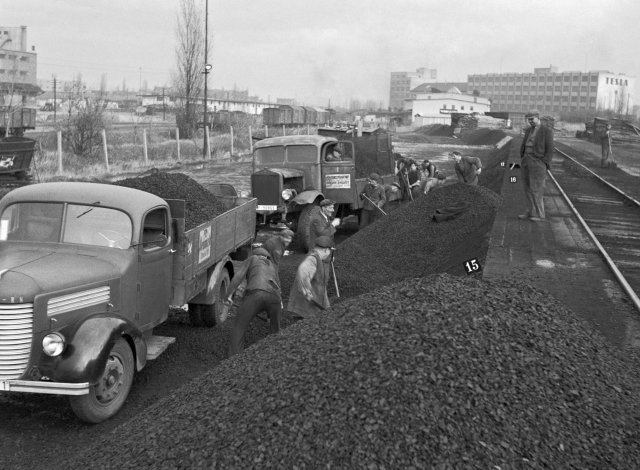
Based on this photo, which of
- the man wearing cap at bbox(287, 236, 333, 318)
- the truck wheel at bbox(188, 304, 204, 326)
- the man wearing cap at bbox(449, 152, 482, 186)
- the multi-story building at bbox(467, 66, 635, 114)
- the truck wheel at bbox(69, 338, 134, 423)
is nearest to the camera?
the truck wheel at bbox(69, 338, 134, 423)

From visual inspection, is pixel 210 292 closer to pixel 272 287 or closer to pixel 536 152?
pixel 272 287

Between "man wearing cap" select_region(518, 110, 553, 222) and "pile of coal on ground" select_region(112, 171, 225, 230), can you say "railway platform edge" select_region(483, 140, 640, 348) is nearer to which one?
"man wearing cap" select_region(518, 110, 553, 222)

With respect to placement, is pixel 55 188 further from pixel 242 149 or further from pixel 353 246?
pixel 242 149

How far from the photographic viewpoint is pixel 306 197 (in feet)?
47.7

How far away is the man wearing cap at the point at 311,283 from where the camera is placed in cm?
759

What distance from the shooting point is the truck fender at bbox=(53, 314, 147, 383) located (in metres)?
5.79

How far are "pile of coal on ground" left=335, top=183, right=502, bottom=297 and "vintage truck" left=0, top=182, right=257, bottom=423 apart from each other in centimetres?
382

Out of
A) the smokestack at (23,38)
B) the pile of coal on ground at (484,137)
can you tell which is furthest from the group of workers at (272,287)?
the smokestack at (23,38)

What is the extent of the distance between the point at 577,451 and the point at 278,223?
417 inches

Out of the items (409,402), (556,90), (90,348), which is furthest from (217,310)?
(556,90)

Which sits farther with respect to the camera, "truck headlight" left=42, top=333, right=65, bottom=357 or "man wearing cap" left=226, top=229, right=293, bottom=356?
"man wearing cap" left=226, top=229, right=293, bottom=356

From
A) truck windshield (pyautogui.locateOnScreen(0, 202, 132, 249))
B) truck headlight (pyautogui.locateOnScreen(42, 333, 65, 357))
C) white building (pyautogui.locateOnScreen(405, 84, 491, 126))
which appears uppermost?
white building (pyautogui.locateOnScreen(405, 84, 491, 126))

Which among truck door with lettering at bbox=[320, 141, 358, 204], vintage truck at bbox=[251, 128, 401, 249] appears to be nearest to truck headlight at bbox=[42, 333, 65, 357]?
vintage truck at bbox=[251, 128, 401, 249]

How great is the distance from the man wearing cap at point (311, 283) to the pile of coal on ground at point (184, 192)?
187 cm
